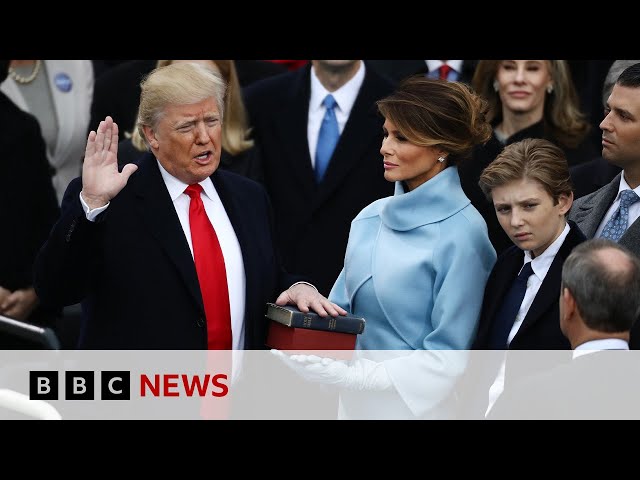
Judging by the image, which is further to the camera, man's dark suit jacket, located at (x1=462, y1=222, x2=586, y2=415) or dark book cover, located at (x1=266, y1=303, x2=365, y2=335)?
dark book cover, located at (x1=266, y1=303, x2=365, y2=335)

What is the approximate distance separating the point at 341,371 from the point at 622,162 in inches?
51.3

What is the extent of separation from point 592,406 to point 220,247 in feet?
4.94

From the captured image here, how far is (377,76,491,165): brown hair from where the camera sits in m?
4.54

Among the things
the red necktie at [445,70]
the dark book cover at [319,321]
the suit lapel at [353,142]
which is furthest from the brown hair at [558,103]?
the dark book cover at [319,321]

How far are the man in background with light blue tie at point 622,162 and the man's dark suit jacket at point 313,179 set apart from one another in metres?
1.32

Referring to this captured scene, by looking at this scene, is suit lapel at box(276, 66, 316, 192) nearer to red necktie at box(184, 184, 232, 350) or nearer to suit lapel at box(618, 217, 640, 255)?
red necktie at box(184, 184, 232, 350)

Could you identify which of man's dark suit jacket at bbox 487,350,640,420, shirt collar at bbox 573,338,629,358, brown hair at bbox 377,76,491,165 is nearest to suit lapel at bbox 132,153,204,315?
brown hair at bbox 377,76,491,165

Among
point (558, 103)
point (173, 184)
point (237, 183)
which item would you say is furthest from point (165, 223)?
A: point (558, 103)

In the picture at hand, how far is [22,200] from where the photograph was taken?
19.3ft

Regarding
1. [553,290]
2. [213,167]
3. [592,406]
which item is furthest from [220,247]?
[592,406]

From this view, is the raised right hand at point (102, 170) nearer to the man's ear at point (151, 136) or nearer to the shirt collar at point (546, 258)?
the man's ear at point (151, 136)

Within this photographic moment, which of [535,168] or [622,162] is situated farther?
[622,162]

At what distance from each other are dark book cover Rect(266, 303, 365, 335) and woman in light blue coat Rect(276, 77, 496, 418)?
0.11 m

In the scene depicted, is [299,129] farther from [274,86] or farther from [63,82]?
[63,82]
